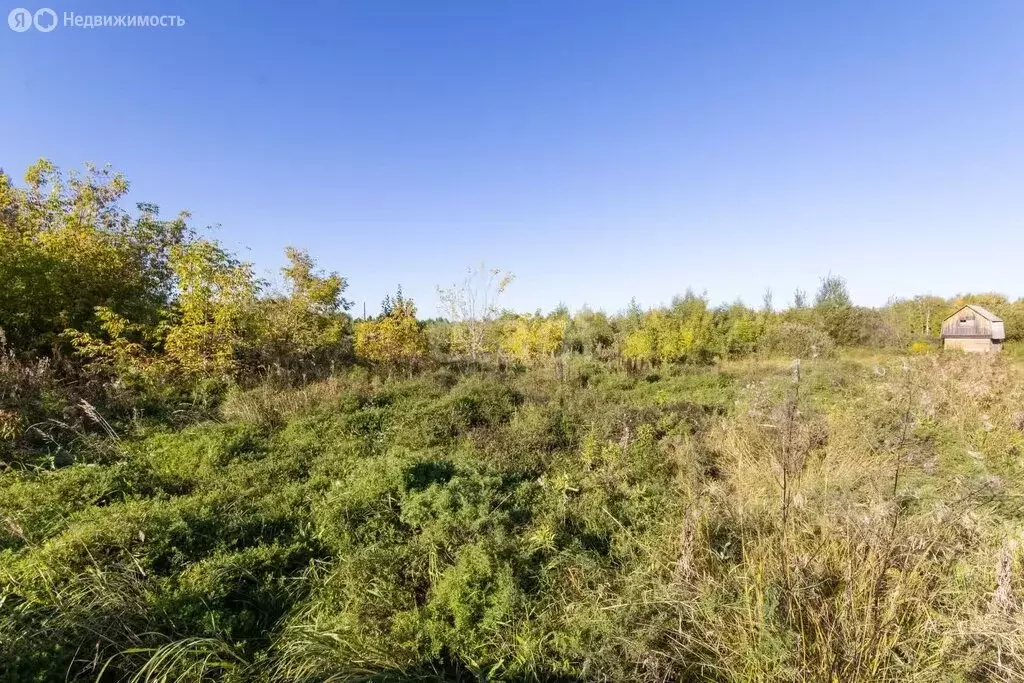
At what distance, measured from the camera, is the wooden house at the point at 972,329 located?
18.2m

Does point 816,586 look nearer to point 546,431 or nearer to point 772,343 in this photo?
point 546,431

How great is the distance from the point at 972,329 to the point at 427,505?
2450 centimetres

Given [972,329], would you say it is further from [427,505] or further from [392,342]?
[427,505]

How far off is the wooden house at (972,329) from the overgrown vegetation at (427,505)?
12939 mm

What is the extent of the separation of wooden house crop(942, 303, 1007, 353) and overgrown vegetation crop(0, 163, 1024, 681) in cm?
1294

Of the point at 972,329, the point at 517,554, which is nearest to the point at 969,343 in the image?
the point at 972,329

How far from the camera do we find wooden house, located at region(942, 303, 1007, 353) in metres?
18.2

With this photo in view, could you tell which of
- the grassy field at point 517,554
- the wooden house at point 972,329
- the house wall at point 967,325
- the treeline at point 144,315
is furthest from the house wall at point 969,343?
the treeline at point 144,315

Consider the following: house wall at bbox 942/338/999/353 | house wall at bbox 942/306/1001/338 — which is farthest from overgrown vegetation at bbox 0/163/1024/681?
house wall at bbox 942/306/1001/338

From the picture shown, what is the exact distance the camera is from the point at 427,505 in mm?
3980

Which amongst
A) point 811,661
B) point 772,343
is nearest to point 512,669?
point 811,661

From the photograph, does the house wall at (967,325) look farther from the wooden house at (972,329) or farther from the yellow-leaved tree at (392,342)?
the yellow-leaved tree at (392,342)

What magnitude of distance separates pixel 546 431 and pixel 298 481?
9.62ft

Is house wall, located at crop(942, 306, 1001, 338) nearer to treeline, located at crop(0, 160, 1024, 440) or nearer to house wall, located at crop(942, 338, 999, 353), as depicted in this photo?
house wall, located at crop(942, 338, 999, 353)
